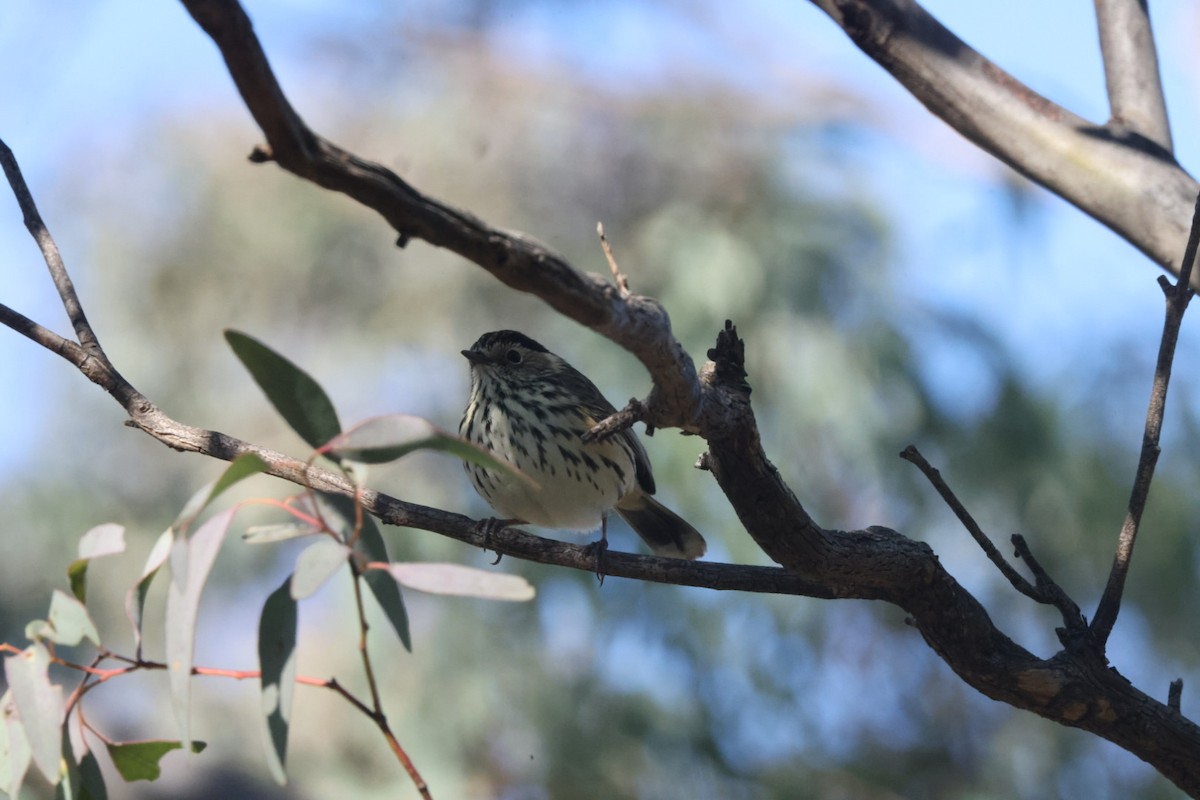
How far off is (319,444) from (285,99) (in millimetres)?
610

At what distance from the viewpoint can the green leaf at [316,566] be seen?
1812mm

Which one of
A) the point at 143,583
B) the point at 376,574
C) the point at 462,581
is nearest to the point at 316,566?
Answer: the point at 376,574

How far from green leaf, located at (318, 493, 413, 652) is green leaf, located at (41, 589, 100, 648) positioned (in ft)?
1.40

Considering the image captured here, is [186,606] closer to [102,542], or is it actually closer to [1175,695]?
[102,542]

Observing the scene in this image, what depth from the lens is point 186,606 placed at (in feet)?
6.16

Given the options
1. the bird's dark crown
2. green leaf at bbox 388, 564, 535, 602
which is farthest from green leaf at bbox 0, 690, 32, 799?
the bird's dark crown

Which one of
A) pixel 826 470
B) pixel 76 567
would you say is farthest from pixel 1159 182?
pixel 826 470

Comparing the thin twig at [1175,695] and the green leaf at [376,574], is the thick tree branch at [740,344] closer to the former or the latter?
the thin twig at [1175,695]

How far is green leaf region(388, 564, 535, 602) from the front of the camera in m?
1.69

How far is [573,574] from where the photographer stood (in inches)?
327

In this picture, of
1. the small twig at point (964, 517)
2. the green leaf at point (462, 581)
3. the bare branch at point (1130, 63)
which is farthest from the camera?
the bare branch at point (1130, 63)

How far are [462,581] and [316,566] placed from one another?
235 mm

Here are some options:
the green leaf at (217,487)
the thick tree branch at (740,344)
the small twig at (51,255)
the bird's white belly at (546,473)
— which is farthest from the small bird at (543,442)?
the green leaf at (217,487)

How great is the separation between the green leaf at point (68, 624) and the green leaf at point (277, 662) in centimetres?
27
